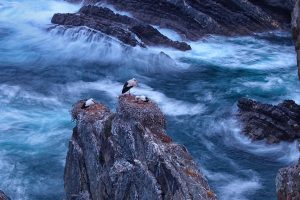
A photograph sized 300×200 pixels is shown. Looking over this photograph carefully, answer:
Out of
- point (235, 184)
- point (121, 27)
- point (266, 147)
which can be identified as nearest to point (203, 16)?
point (121, 27)

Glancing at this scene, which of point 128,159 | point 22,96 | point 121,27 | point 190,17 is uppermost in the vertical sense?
point 190,17

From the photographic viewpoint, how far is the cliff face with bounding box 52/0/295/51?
106 feet

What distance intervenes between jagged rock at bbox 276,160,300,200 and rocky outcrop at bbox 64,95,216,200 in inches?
58.1

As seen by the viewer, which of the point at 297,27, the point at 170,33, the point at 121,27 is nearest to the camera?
the point at 297,27

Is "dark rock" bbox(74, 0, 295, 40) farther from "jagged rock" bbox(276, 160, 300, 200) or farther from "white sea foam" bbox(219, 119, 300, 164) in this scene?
"jagged rock" bbox(276, 160, 300, 200)

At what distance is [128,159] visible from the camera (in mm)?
12781

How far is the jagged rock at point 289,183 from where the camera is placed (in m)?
10.0

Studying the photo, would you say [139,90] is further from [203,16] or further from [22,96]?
[203,16]

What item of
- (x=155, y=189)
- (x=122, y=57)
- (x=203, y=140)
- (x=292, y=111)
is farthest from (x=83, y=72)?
(x=155, y=189)

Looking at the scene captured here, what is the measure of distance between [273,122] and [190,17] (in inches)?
580

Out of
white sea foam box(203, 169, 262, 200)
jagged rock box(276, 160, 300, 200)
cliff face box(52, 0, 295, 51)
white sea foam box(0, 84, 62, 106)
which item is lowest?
white sea foam box(0, 84, 62, 106)

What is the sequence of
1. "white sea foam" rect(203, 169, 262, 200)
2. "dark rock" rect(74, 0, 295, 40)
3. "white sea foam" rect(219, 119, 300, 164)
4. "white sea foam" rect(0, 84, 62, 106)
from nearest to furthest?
"white sea foam" rect(203, 169, 262, 200)
"white sea foam" rect(219, 119, 300, 164)
"white sea foam" rect(0, 84, 62, 106)
"dark rock" rect(74, 0, 295, 40)

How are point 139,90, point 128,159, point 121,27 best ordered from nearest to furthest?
point 128,159
point 139,90
point 121,27

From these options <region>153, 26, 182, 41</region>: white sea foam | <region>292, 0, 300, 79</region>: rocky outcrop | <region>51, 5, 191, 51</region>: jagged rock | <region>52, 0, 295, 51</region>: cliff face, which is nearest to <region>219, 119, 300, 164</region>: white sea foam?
<region>292, 0, 300, 79</region>: rocky outcrop
